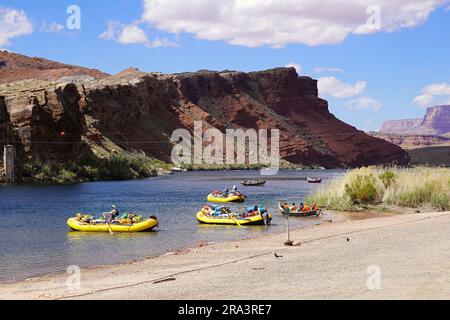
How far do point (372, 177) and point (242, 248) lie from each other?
59.4 ft

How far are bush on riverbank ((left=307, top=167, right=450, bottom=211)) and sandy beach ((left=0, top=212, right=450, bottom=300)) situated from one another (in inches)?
582

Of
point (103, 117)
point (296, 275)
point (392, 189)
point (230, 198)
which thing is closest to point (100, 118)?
point (103, 117)

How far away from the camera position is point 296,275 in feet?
43.5

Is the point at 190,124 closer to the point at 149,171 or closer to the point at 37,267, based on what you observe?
the point at 149,171

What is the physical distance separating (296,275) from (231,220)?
20416 millimetres

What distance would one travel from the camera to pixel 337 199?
128ft

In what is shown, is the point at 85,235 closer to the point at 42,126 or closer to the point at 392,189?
the point at 392,189

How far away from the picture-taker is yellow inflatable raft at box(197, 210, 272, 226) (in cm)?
3288

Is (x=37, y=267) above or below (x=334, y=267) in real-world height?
below

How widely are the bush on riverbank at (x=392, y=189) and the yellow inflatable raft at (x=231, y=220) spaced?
704cm

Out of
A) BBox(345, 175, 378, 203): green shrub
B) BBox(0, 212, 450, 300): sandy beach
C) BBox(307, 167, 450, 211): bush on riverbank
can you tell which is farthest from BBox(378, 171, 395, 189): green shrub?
BBox(0, 212, 450, 300): sandy beach

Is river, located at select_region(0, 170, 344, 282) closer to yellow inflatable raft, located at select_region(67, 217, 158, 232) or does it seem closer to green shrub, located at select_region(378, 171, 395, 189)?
yellow inflatable raft, located at select_region(67, 217, 158, 232)
